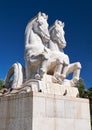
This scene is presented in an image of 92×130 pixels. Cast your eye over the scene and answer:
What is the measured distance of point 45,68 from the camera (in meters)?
9.36

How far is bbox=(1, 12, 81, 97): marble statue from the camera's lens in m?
9.23

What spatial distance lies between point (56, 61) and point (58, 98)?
1.43m

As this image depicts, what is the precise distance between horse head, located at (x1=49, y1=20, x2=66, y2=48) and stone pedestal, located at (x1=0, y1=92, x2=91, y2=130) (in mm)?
2375

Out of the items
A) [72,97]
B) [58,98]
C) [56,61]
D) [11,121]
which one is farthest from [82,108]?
[11,121]

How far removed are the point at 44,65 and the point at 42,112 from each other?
1756mm

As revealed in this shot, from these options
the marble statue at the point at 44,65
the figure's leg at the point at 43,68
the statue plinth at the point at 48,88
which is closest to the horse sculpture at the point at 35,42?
the marble statue at the point at 44,65

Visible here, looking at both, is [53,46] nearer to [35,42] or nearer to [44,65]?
[35,42]

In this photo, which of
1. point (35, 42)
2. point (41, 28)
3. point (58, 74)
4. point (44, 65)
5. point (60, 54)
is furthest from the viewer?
point (41, 28)

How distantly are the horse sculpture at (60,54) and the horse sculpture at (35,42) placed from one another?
11.6 inches

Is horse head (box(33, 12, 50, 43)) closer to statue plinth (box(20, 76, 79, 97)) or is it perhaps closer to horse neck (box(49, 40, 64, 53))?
horse neck (box(49, 40, 64, 53))

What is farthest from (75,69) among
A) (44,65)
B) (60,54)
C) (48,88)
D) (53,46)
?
(48,88)

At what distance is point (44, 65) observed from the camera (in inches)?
365

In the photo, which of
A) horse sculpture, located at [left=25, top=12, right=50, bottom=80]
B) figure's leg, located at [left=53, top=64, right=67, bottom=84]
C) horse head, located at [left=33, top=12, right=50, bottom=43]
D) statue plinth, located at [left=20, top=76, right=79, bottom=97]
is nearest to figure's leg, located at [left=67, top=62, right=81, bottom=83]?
statue plinth, located at [left=20, top=76, right=79, bottom=97]

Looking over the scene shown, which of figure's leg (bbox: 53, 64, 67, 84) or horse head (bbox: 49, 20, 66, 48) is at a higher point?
horse head (bbox: 49, 20, 66, 48)
